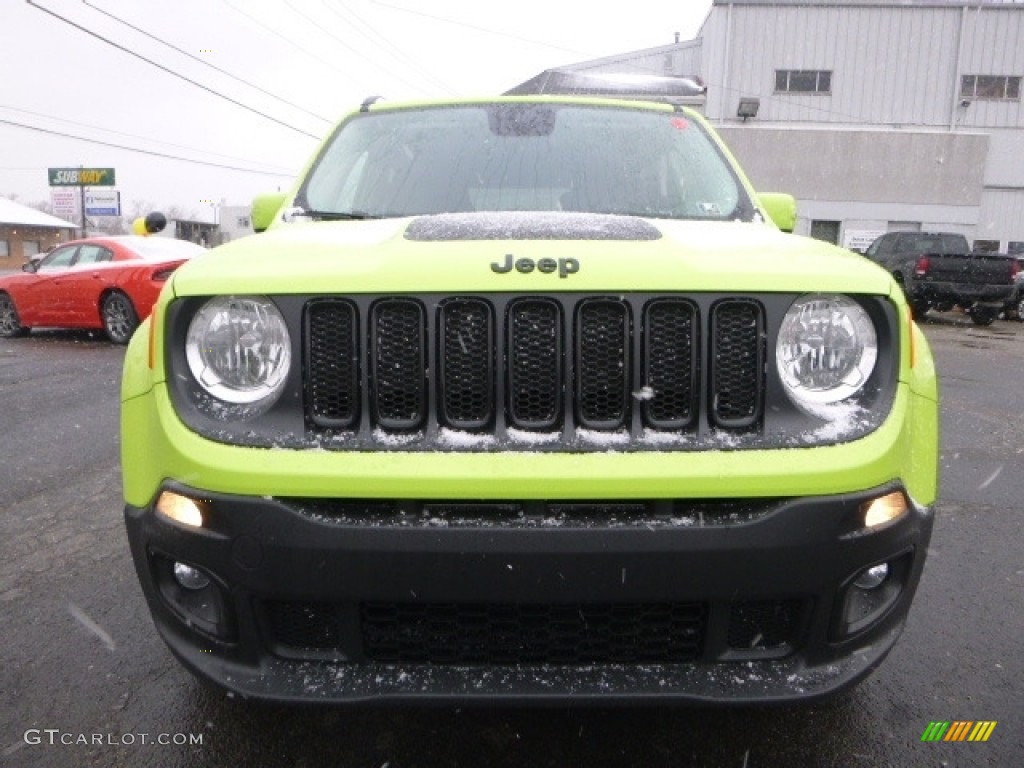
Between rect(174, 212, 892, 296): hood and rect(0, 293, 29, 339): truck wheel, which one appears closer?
rect(174, 212, 892, 296): hood

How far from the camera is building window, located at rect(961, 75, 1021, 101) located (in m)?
26.7

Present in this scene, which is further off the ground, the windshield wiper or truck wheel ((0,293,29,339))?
the windshield wiper

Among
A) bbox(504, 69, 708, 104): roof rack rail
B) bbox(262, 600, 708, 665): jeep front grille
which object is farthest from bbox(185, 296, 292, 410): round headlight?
bbox(504, 69, 708, 104): roof rack rail

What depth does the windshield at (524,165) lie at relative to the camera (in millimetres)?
2736

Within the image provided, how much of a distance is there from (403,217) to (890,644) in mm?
1828

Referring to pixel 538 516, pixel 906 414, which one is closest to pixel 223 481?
pixel 538 516

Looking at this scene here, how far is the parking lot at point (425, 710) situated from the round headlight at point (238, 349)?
0.77 m

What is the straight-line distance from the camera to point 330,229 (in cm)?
226

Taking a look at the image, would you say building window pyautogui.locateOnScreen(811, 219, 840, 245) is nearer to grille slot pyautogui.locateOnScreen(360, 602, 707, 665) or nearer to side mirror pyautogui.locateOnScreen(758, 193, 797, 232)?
side mirror pyautogui.locateOnScreen(758, 193, 797, 232)

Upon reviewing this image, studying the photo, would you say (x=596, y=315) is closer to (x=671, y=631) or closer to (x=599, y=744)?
(x=671, y=631)

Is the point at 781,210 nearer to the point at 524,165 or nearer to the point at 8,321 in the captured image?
the point at 524,165

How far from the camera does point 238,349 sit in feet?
5.61

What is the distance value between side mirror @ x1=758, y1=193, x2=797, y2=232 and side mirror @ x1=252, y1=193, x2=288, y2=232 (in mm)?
1836

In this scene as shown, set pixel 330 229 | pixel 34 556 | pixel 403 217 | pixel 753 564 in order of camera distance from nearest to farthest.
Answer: pixel 753 564
pixel 330 229
pixel 403 217
pixel 34 556
